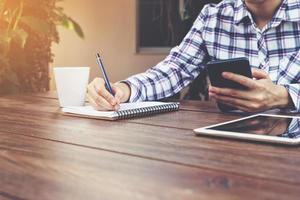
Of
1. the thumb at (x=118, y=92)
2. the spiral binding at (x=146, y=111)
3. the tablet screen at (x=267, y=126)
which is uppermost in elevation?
the tablet screen at (x=267, y=126)

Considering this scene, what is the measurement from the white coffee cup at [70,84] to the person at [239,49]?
0.15ft

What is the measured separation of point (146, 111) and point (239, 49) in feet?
2.17

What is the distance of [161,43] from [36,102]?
98.5 inches

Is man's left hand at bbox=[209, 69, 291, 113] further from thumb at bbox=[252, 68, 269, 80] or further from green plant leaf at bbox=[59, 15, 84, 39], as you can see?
green plant leaf at bbox=[59, 15, 84, 39]

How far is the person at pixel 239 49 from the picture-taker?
1444 mm

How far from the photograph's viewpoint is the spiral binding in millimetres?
1092

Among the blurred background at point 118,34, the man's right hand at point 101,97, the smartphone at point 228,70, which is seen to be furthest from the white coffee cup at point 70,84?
the blurred background at point 118,34

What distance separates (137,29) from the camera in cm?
382

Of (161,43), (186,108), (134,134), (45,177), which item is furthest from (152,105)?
(161,43)

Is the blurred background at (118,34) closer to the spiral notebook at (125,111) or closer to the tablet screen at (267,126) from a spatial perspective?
the spiral notebook at (125,111)

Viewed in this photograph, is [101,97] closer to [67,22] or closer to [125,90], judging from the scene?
[125,90]

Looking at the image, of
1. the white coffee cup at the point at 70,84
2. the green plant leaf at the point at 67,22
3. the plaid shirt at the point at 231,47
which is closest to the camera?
the white coffee cup at the point at 70,84

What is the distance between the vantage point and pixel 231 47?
1722 mm

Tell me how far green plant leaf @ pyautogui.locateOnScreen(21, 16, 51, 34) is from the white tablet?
1.66 meters
